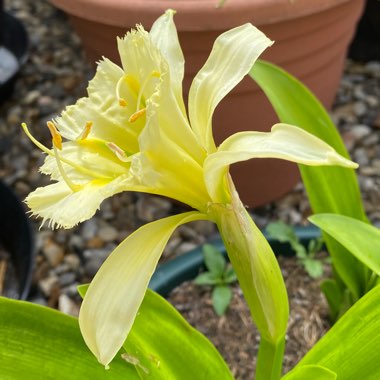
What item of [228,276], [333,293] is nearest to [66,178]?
[333,293]

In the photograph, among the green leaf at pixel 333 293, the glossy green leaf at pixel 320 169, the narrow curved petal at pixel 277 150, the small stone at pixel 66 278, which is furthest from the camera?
the small stone at pixel 66 278

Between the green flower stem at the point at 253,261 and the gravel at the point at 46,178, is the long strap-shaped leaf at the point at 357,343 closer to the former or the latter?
the green flower stem at the point at 253,261

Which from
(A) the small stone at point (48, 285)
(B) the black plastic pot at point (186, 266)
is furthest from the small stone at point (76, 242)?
(B) the black plastic pot at point (186, 266)

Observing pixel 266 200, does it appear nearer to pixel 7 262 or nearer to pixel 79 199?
pixel 7 262

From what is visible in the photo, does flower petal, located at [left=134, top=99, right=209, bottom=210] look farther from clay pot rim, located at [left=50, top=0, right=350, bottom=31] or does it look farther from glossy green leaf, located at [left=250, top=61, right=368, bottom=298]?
clay pot rim, located at [left=50, top=0, right=350, bottom=31]

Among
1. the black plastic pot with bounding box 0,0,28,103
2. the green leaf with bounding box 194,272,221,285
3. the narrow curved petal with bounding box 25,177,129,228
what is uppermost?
the narrow curved petal with bounding box 25,177,129,228

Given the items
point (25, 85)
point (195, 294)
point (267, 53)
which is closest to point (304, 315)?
point (195, 294)

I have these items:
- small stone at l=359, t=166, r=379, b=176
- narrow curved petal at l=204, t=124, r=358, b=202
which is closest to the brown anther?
narrow curved petal at l=204, t=124, r=358, b=202

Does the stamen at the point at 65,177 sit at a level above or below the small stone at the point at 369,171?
above
